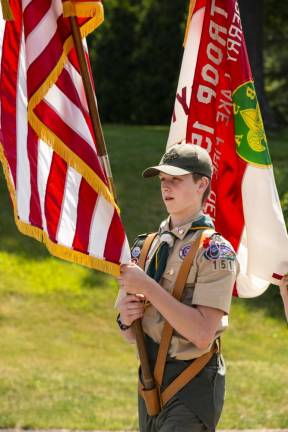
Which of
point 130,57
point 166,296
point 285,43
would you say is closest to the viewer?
point 166,296

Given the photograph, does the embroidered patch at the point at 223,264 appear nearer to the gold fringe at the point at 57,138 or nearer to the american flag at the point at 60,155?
the american flag at the point at 60,155

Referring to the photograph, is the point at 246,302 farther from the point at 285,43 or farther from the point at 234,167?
the point at 285,43

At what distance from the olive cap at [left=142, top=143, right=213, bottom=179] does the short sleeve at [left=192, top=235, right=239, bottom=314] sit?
297 mm

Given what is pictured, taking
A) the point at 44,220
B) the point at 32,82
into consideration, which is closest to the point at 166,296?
the point at 44,220

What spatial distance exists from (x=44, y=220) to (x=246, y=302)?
28.1ft

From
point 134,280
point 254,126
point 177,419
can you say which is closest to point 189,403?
point 177,419

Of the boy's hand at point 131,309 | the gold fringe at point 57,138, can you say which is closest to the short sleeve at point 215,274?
the boy's hand at point 131,309

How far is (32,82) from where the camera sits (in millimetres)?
4512

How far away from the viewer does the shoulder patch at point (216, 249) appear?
420cm

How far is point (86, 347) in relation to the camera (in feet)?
36.2

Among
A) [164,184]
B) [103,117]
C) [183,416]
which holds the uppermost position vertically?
[164,184]

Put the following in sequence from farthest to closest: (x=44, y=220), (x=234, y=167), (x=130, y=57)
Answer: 1. (x=130, y=57)
2. (x=234, y=167)
3. (x=44, y=220)

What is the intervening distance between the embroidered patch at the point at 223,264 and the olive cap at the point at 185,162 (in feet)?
1.25

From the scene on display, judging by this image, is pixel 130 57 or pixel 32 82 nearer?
pixel 32 82
